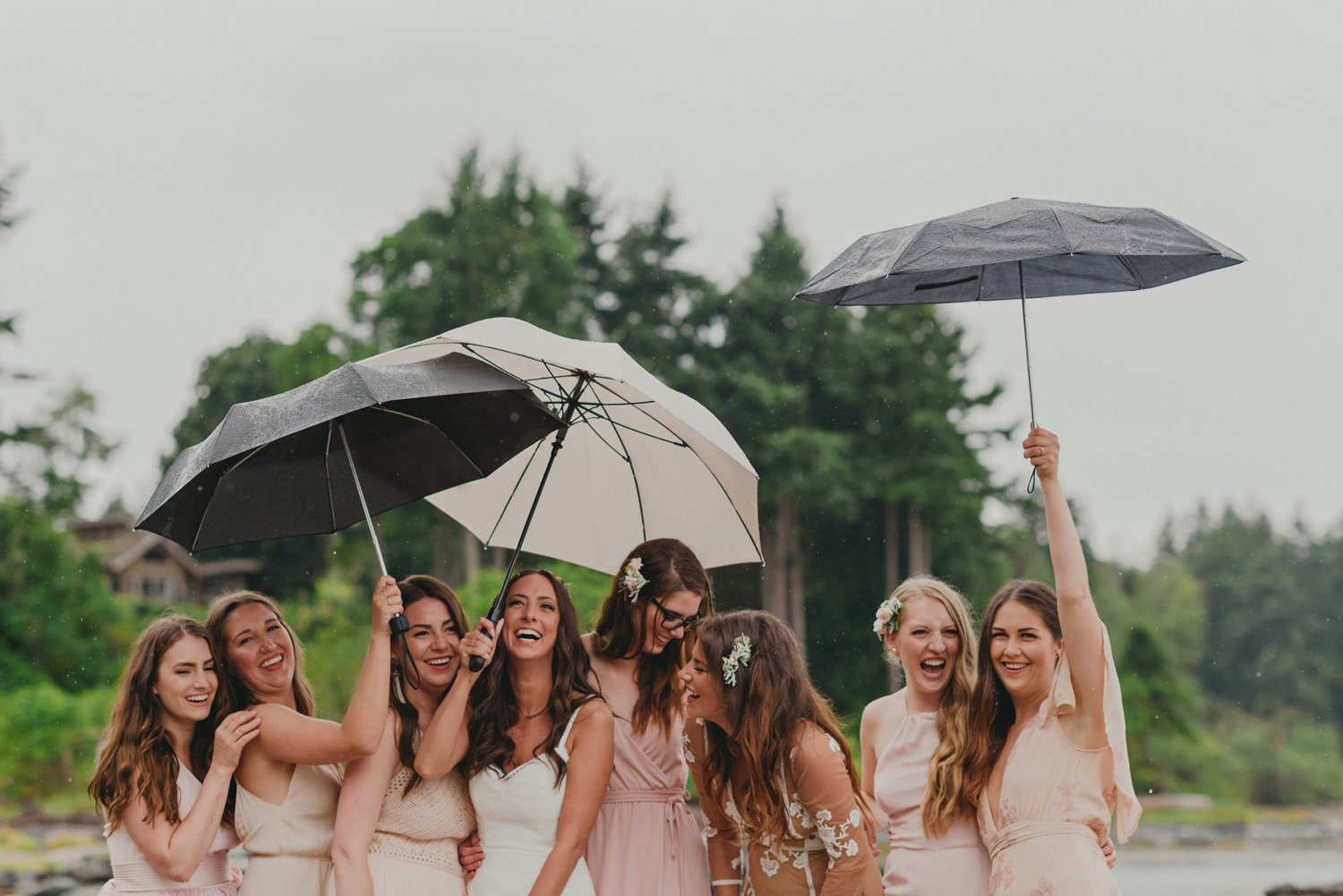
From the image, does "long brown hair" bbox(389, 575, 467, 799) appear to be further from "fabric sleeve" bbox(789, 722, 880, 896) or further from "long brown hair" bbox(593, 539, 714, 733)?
"fabric sleeve" bbox(789, 722, 880, 896)

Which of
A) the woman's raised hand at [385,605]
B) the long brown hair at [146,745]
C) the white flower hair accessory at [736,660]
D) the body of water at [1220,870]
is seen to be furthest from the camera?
the body of water at [1220,870]

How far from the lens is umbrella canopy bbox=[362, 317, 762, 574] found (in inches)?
155

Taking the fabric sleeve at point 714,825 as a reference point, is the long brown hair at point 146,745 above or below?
above

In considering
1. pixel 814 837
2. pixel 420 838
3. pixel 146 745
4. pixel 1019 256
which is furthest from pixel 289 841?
pixel 1019 256

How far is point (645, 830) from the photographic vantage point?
4.23m

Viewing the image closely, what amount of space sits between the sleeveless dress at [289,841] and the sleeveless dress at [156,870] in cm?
12

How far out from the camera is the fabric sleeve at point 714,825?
413 centimetres

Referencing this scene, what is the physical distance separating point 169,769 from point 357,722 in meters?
0.71

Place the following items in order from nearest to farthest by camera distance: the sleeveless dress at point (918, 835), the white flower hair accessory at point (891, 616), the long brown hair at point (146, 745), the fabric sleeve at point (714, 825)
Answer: the long brown hair at point (146, 745), the sleeveless dress at point (918, 835), the fabric sleeve at point (714, 825), the white flower hair accessory at point (891, 616)

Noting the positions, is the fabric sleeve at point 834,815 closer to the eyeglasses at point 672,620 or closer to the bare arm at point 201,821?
the eyeglasses at point 672,620

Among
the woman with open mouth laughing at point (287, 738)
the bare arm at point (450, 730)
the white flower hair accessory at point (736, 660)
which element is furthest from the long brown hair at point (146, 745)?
the white flower hair accessory at point (736, 660)

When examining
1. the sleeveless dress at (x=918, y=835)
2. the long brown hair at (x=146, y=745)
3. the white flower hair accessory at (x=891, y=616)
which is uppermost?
the white flower hair accessory at (x=891, y=616)

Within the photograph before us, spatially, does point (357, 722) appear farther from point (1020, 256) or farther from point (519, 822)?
point (1020, 256)

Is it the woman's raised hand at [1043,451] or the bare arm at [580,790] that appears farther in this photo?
the bare arm at [580,790]
